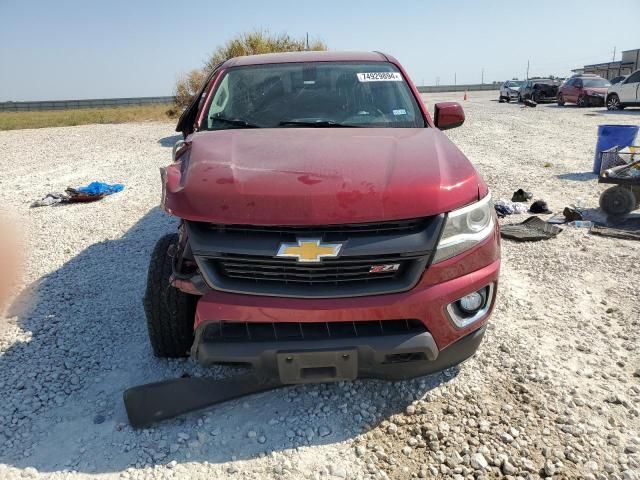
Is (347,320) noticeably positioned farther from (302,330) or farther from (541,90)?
(541,90)

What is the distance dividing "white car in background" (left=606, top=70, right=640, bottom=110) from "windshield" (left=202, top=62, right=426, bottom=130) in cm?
1884

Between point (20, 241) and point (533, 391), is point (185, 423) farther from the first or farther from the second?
point (20, 241)

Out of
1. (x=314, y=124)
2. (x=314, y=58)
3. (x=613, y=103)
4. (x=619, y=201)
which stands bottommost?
(x=619, y=201)

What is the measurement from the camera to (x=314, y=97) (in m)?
3.68

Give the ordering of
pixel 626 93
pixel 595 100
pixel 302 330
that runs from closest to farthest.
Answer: pixel 302 330, pixel 626 93, pixel 595 100

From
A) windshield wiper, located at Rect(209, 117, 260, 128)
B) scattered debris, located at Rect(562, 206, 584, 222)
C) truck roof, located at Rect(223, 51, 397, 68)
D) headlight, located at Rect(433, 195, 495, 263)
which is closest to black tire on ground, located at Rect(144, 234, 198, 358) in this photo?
windshield wiper, located at Rect(209, 117, 260, 128)

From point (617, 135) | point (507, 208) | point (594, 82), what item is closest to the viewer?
point (507, 208)

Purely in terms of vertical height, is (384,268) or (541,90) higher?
(541,90)

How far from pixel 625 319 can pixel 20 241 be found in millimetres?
6227

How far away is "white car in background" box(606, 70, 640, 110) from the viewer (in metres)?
18.4

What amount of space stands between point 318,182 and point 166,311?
49.1 inches

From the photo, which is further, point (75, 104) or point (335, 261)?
point (75, 104)

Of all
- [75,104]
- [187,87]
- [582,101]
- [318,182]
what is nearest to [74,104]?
[75,104]

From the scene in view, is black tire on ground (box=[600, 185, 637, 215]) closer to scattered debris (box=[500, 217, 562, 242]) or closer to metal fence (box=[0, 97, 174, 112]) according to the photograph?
scattered debris (box=[500, 217, 562, 242])
